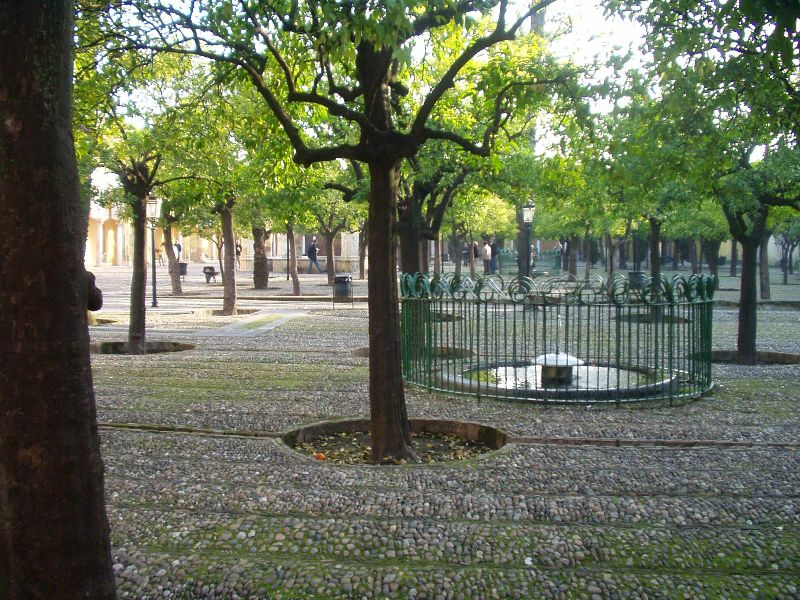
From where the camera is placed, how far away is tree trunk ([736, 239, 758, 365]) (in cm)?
1316

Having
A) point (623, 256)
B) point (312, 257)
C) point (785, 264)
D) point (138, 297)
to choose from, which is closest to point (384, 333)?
point (138, 297)

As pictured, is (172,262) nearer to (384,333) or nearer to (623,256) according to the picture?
(384,333)

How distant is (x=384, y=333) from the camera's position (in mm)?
6844

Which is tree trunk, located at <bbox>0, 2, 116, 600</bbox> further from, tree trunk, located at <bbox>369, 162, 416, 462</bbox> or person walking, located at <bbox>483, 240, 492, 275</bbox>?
person walking, located at <bbox>483, 240, 492, 275</bbox>

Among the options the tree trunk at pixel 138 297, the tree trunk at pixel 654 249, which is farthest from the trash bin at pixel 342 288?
the tree trunk at pixel 138 297

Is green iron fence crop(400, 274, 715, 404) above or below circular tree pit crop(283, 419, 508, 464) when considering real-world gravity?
above

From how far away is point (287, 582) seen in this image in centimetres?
409

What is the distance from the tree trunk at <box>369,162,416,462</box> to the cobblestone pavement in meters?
0.60

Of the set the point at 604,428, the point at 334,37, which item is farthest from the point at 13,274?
the point at 604,428

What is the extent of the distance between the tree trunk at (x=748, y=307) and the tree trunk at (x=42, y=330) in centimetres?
1230

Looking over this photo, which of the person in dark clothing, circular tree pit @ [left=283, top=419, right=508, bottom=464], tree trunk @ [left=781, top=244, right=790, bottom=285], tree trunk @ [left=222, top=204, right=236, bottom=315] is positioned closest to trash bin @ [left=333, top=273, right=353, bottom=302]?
tree trunk @ [left=222, top=204, right=236, bottom=315]

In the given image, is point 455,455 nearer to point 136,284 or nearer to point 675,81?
point 675,81

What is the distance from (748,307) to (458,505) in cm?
977

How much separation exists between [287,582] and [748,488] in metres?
3.58
